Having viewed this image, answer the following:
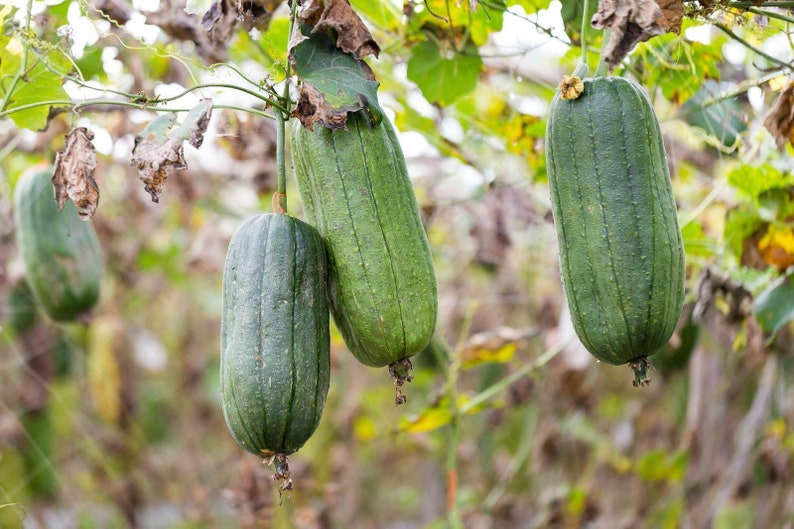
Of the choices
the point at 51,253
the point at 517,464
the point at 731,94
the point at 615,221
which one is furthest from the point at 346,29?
the point at 517,464

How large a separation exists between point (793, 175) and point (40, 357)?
164 inches

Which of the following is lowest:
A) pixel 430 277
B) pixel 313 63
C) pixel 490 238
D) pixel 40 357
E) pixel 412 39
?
pixel 40 357

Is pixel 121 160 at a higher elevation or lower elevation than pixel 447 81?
lower

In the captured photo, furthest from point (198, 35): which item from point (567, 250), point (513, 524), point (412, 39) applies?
point (513, 524)

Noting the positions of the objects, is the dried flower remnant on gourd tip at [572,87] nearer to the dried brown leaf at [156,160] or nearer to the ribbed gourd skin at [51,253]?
the dried brown leaf at [156,160]

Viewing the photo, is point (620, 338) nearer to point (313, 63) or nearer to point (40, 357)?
point (313, 63)

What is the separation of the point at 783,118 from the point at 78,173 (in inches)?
61.4

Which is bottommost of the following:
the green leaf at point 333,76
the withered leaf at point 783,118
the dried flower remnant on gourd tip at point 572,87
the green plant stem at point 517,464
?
the green plant stem at point 517,464

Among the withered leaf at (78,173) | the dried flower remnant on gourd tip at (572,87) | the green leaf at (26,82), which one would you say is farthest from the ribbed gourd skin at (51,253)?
the dried flower remnant on gourd tip at (572,87)

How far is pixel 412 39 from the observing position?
2.26 m

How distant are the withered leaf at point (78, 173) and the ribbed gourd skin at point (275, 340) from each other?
1.09 feet

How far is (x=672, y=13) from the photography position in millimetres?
1498

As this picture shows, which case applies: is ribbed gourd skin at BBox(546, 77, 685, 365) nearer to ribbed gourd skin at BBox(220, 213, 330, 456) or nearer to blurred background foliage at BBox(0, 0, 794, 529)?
blurred background foliage at BBox(0, 0, 794, 529)

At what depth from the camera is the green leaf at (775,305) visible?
2291mm
